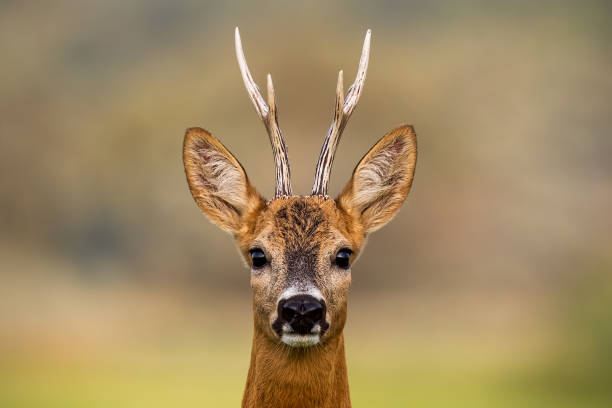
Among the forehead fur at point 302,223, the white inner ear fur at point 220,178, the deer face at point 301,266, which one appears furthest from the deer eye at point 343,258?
the white inner ear fur at point 220,178

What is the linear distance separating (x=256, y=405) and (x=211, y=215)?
3.88 ft

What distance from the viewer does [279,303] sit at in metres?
4.60

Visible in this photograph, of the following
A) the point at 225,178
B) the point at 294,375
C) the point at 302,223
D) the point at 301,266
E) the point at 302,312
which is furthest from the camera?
the point at 225,178

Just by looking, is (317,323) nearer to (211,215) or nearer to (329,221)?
(329,221)

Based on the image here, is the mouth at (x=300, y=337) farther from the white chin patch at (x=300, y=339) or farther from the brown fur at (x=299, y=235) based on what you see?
the brown fur at (x=299, y=235)

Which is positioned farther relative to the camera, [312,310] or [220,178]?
[220,178]

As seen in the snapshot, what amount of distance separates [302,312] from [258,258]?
0.64 m

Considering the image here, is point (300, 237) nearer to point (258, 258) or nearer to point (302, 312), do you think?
point (258, 258)

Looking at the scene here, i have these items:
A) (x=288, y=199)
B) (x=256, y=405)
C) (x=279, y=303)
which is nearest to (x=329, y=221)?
(x=288, y=199)

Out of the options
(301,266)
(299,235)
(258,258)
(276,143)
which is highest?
(276,143)

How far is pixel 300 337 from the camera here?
455 cm

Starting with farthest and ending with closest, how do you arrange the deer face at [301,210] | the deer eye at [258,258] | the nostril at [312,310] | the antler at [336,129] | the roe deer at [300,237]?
the antler at [336,129], the deer eye at [258,258], the deer face at [301,210], the roe deer at [300,237], the nostril at [312,310]

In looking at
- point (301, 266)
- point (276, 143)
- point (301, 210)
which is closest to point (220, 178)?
point (276, 143)

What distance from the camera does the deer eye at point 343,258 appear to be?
16.5 ft
